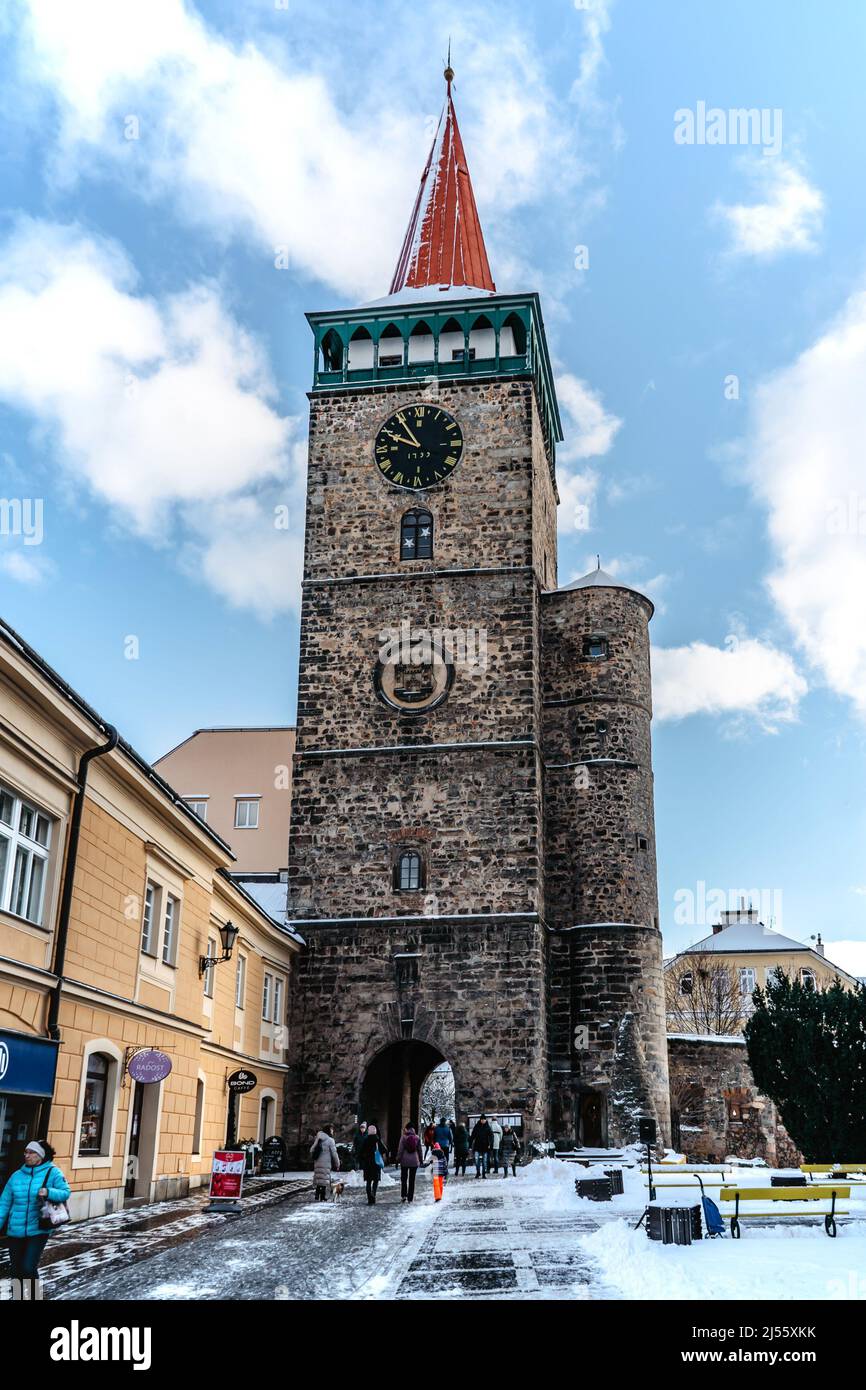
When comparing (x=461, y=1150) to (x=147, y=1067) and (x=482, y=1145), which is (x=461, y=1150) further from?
(x=147, y=1067)

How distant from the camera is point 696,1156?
34.2 m

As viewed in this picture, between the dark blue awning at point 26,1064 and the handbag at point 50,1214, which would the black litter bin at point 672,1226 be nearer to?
the handbag at point 50,1214

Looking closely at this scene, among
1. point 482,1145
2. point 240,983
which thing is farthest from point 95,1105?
point 482,1145

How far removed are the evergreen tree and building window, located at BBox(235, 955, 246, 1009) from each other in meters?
11.9

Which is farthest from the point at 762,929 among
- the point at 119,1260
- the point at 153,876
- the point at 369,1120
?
the point at 119,1260

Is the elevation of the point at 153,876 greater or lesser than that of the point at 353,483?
lesser

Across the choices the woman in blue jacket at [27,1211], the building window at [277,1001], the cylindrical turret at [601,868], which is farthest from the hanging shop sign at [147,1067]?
the cylindrical turret at [601,868]

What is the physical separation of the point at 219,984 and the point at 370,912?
7762mm

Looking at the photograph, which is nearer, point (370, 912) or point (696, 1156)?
point (370, 912)

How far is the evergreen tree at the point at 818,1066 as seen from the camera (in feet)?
88.0

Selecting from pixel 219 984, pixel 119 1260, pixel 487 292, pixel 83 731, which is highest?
pixel 487 292

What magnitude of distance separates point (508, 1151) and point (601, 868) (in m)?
8.03
